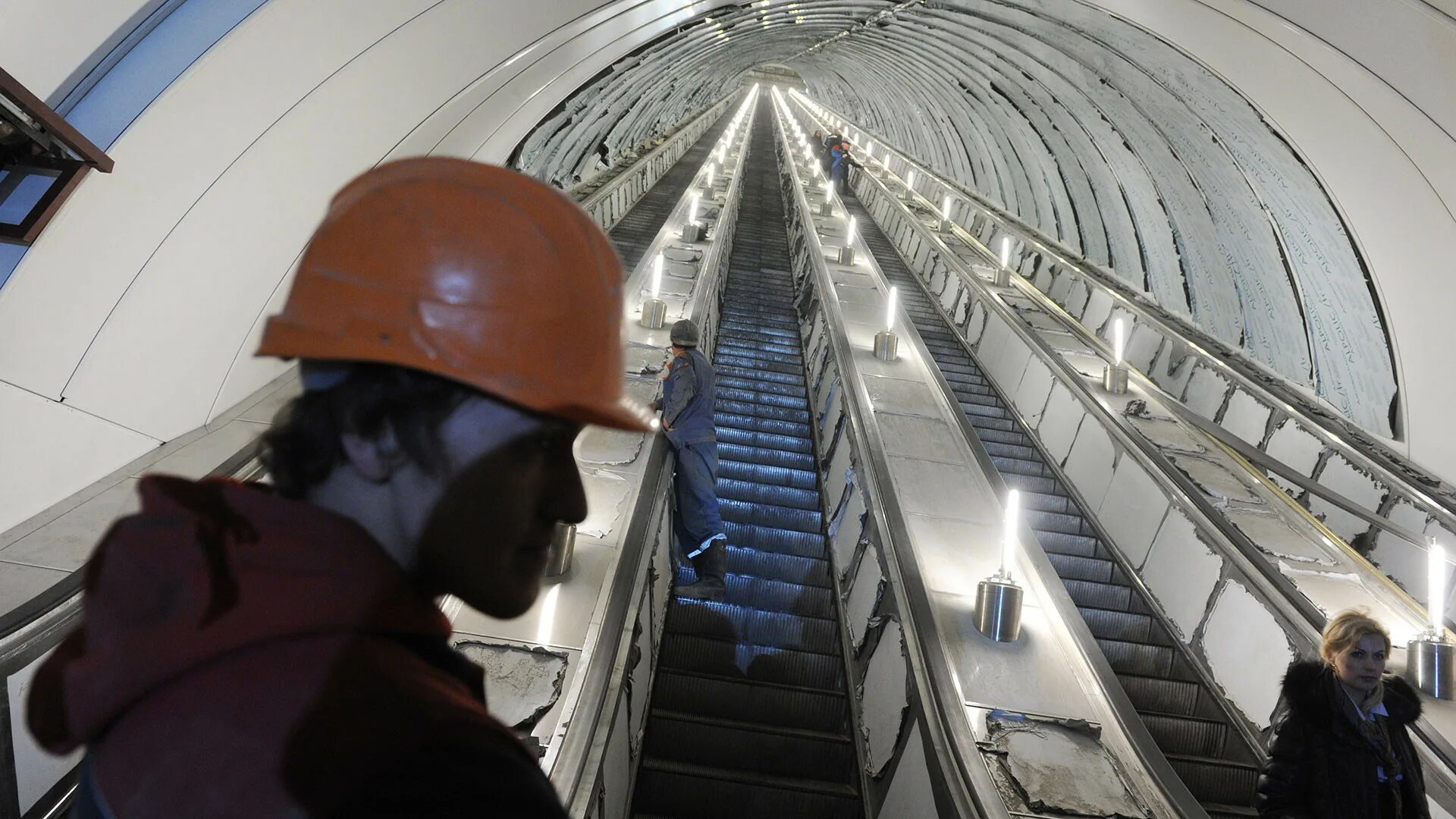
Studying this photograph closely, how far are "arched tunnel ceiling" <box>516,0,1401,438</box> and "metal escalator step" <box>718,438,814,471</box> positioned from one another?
17.2 feet

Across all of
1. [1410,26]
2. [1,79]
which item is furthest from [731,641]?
[1410,26]

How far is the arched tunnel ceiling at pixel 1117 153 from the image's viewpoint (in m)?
9.89

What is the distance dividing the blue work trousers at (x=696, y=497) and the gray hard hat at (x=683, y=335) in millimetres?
605

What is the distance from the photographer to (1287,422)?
8.07m

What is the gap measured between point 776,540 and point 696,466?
1.30m

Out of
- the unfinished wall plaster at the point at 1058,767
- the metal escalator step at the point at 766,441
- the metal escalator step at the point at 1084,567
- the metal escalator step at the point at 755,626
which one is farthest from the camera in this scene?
the metal escalator step at the point at 766,441

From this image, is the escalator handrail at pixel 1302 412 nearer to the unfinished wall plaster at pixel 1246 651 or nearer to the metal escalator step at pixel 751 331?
the unfinished wall plaster at pixel 1246 651

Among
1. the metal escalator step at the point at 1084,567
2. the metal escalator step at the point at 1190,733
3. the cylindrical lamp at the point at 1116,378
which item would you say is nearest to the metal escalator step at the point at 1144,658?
the metal escalator step at the point at 1190,733

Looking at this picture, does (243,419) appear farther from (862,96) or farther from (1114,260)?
(862,96)

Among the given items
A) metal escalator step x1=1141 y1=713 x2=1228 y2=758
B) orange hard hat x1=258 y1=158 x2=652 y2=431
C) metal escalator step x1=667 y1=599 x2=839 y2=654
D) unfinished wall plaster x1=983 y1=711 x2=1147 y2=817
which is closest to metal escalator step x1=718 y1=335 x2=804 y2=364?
metal escalator step x1=667 y1=599 x2=839 y2=654

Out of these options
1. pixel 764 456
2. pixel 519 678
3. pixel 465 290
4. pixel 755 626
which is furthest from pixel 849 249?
pixel 465 290

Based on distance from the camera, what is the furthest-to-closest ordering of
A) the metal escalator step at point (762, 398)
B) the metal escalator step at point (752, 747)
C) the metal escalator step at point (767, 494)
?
the metal escalator step at point (762, 398), the metal escalator step at point (767, 494), the metal escalator step at point (752, 747)

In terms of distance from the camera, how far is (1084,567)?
672 centimetres

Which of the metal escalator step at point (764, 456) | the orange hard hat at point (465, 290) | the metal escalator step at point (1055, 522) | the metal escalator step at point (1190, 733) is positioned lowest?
the metal escalator step at point (764, 456)
